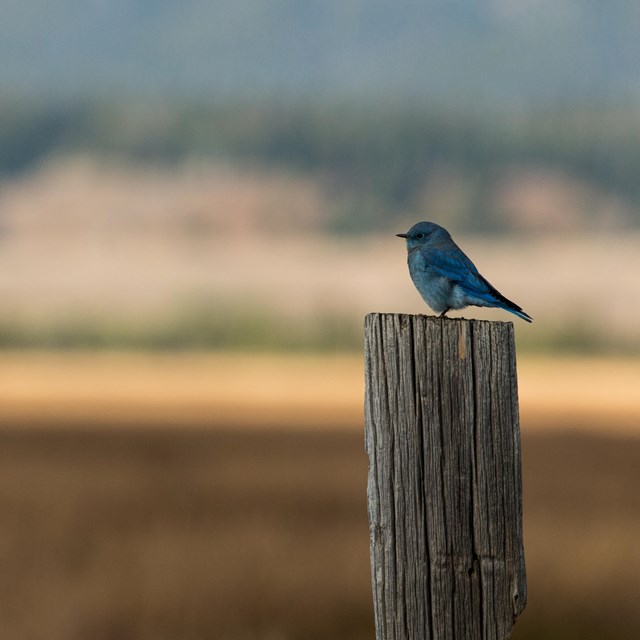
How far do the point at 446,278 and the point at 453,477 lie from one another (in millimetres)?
2223

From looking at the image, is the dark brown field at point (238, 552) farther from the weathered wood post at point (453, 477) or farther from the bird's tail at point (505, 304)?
the weathered wood post at point (453, 477)

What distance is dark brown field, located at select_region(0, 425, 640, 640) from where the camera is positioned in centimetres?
1220

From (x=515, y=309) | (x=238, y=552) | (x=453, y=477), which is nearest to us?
(x=453, y=477)

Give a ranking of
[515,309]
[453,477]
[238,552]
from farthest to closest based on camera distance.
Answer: [238,552] → [515,309] → [453,477]

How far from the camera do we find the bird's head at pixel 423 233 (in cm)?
712

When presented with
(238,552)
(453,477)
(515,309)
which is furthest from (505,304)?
(238,552)

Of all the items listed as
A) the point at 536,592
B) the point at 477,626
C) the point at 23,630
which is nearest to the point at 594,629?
the point at 536,592

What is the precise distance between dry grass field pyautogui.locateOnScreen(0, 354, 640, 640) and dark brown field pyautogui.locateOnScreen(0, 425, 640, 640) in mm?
29

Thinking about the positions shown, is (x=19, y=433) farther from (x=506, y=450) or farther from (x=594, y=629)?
(x=506, y=450)

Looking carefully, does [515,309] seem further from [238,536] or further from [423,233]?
[238,536]

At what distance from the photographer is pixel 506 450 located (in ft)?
15.8

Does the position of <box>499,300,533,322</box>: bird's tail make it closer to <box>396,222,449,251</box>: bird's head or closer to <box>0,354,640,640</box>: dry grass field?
<box>396,222,449,251</box>: bird's head

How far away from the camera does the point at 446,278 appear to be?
6.90m

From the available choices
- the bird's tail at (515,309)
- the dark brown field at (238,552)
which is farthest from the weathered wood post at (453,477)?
the dark brown field at (238,552)
